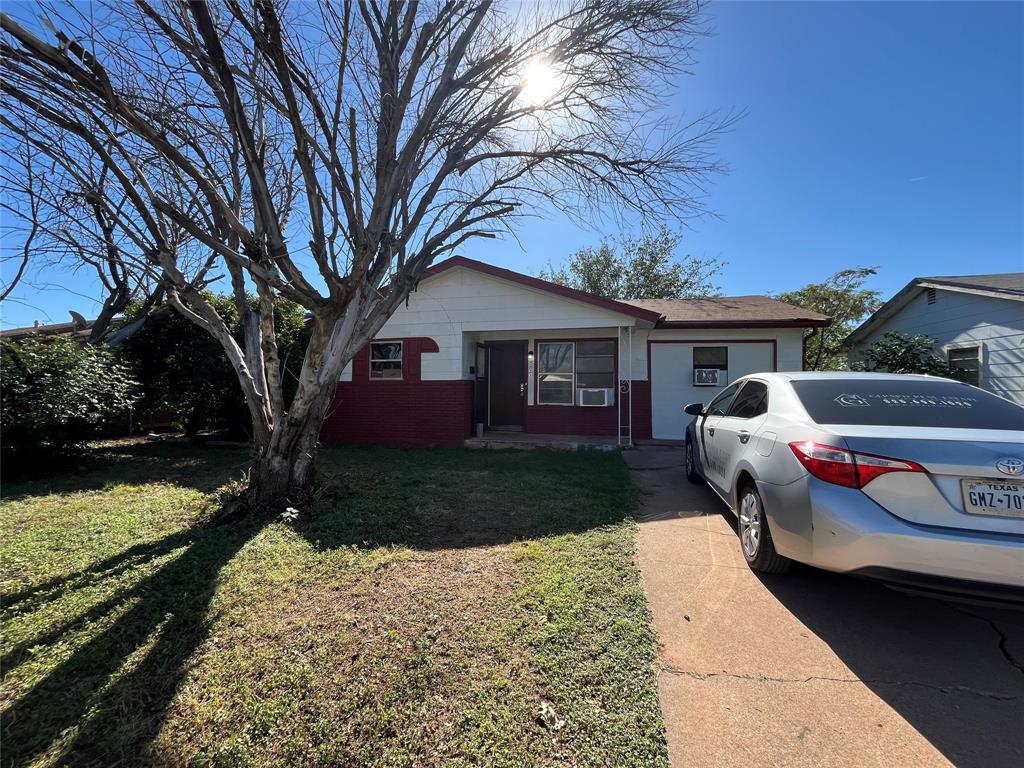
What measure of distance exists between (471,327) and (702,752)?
29.3ft

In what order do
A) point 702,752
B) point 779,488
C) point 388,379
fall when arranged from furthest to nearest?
point 388,379
point 779,488
point 702,752

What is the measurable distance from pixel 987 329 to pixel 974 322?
344 millimetres

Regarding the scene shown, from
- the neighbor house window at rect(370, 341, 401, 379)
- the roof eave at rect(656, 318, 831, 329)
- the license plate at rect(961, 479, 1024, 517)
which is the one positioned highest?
the roof eave at rect(656, 318, 831, 329)

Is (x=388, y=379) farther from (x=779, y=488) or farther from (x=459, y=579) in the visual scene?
(x=779, y=488)

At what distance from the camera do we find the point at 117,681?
7.34 feet

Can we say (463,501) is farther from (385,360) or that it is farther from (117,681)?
(385,360)

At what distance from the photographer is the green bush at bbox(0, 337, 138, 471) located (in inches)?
247

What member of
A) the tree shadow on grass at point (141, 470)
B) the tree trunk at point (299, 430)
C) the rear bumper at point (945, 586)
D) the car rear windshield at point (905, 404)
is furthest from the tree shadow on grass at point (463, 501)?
the rear bumper at point (945, 586)

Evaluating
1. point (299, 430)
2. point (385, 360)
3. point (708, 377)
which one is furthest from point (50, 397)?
point (708, 377)

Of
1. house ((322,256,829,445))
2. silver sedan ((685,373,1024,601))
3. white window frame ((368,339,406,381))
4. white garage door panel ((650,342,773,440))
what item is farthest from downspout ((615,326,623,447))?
silver sedan ((685,373,1024,601))

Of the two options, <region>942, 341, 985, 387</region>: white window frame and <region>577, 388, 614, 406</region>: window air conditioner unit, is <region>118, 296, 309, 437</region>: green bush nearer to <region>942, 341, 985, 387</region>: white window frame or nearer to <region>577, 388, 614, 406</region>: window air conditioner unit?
<region>577, 388, 614, 406</region>: window air conditioner unit

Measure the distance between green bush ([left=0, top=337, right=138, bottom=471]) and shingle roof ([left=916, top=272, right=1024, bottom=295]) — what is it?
630 inches

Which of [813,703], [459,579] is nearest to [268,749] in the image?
[459,579]

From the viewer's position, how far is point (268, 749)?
185cm
